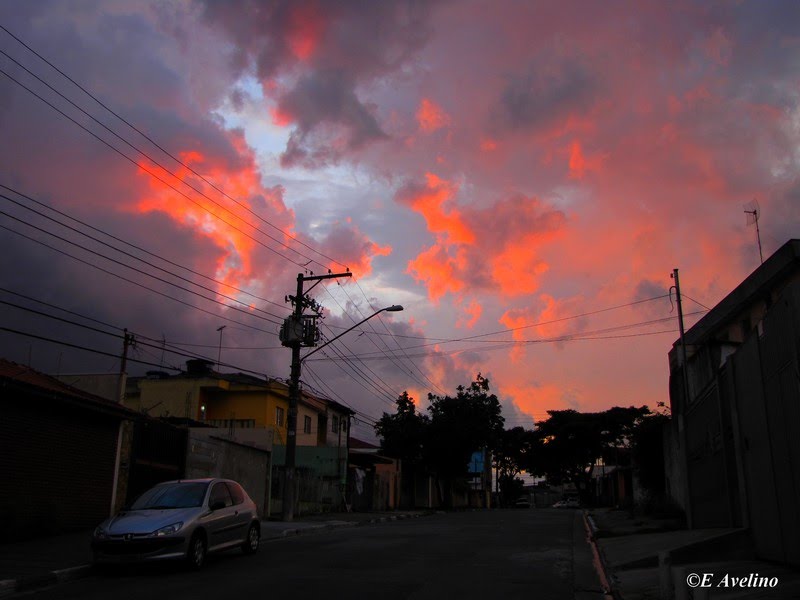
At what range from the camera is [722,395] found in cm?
1532

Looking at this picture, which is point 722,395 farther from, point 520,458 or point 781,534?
point 520,458

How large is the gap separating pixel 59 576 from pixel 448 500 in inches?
1941

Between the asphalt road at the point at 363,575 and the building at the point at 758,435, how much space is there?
309 cm

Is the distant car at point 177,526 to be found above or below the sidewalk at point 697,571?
above

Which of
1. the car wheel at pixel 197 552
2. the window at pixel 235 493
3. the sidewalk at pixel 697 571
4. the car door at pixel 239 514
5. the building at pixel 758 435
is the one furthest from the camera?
the window at pixel 235 493

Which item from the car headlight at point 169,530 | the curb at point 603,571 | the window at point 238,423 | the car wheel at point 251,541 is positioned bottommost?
the curb at point 603,571

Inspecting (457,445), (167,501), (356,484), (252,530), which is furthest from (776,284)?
(457,445)

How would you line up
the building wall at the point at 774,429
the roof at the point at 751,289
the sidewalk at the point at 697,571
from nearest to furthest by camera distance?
the sidewalk at the point at 697,571 → the building wall at the point at 774,429 → the roof at the point at 751,289

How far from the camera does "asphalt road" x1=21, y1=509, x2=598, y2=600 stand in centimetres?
982

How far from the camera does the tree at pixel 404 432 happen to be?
5403 centimetres

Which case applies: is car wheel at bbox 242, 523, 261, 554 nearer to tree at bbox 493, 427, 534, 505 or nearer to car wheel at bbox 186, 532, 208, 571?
car wheel at bbox 186, 532, 208, 571

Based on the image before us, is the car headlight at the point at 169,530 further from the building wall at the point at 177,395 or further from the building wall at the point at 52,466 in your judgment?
the building wall at the point at 177,395

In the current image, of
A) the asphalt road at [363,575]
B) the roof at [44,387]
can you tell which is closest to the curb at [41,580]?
the asphalt road at [363,575]

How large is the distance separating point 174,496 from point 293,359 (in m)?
14.5
